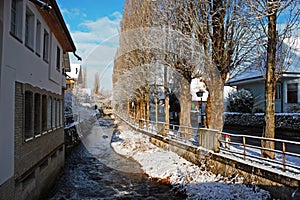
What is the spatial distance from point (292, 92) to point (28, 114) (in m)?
20.7

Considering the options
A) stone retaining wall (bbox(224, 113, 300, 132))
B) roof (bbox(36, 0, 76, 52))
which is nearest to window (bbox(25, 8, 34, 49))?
roof (bbox(36, 0, 76, 52))

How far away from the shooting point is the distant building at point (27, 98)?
17.9 ft

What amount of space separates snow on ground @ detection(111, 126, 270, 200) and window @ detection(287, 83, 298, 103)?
41.0 feet

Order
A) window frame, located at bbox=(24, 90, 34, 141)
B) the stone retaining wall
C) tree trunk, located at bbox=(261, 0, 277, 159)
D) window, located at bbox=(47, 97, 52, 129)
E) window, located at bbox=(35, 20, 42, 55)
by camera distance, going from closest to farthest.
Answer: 1. window frame, located at bbox=(24, 90, 34, 141)
2. window, located at bbox=(35, 20, 42, 55)
3. tree trunk, located at bbox=(261, 0, 277, 159)
4. window, located at bbox=(47, 97, 52, 129)
5. the stone retaining wall

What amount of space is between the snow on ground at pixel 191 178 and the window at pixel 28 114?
4.56 metres

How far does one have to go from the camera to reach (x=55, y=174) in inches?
429

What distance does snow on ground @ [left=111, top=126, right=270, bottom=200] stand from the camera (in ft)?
24.5

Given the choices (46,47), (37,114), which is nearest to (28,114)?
(37,114)

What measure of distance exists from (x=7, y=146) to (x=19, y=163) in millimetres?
900

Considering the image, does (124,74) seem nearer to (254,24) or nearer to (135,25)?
(135,25)

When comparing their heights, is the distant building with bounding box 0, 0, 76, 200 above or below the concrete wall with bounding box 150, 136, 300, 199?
above

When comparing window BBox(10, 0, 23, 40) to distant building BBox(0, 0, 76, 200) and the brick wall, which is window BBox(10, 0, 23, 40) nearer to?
distant building BBox(0, 0, 76, 200)

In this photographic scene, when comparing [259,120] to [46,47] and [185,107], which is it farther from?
[46,47]

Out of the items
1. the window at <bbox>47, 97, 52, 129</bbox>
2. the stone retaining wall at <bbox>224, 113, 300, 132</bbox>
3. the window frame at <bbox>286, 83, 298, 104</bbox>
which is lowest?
the stone retaining wall at <bbox>224, 113, 300, 132</bbox>
